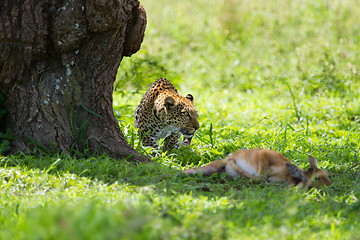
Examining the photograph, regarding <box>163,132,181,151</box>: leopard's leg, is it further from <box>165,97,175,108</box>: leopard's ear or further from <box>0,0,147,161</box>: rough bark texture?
<box>0,0,147,161</box>: rough bark texture

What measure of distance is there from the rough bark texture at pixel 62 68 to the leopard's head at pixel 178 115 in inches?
47.1

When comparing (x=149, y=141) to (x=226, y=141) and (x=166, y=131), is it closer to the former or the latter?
(x=166, y=131)

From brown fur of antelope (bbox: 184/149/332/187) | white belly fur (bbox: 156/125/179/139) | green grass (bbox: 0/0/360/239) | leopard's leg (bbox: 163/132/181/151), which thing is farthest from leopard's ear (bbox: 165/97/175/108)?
brown fur of antelope (bbox: 184/149/332/187)

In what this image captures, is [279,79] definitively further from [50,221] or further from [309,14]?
[50,221]

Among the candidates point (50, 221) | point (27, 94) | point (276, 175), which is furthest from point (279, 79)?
point (50, 221)

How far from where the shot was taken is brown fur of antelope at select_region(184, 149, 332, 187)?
17.1ft

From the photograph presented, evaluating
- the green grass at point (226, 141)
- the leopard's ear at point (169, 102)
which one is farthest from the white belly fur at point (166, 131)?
the green grass at point (226, 141)

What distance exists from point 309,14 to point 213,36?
2.90m

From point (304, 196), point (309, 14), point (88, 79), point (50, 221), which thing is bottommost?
point (304, 196)

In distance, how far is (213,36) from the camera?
13438 mm

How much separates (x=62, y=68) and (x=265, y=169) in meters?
2.57

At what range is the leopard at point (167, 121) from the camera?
6.97 metres

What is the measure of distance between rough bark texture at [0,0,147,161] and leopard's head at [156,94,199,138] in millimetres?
1197

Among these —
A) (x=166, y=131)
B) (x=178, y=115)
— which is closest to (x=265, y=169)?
(x=178, y=115)
